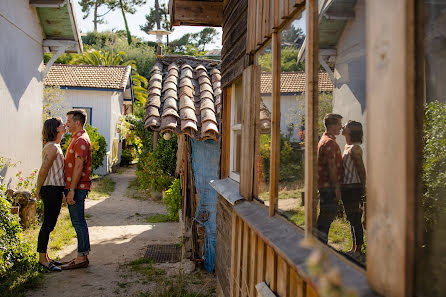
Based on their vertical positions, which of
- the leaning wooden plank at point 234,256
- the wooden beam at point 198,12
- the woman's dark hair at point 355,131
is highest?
the wooden beam at point 198,12

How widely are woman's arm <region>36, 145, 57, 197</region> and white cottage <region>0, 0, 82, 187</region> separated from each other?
90.9 inches

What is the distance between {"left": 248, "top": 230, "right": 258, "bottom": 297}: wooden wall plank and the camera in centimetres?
315

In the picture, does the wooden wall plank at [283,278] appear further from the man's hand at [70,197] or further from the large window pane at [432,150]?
the man's hand at [70,197]

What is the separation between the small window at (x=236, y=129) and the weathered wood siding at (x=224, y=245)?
1.18 feet

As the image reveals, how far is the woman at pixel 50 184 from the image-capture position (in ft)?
18.5

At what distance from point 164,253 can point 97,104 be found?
40.8ft

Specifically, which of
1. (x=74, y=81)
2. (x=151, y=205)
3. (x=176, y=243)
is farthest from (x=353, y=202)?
(x=74, y=81)

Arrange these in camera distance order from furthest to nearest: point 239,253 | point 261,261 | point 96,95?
point 96,95 → point 239,253 → point 261,261

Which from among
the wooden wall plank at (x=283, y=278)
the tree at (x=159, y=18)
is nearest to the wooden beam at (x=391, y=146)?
the wooden wall plank at (x=283, y=278)

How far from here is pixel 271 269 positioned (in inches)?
107

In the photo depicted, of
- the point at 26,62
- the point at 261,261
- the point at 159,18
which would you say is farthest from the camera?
the point at 159,18

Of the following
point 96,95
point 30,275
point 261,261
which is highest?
point 96,95

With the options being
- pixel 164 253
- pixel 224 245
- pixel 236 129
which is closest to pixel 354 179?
pixel 236 129

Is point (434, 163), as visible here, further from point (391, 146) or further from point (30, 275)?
point (30, 275)
